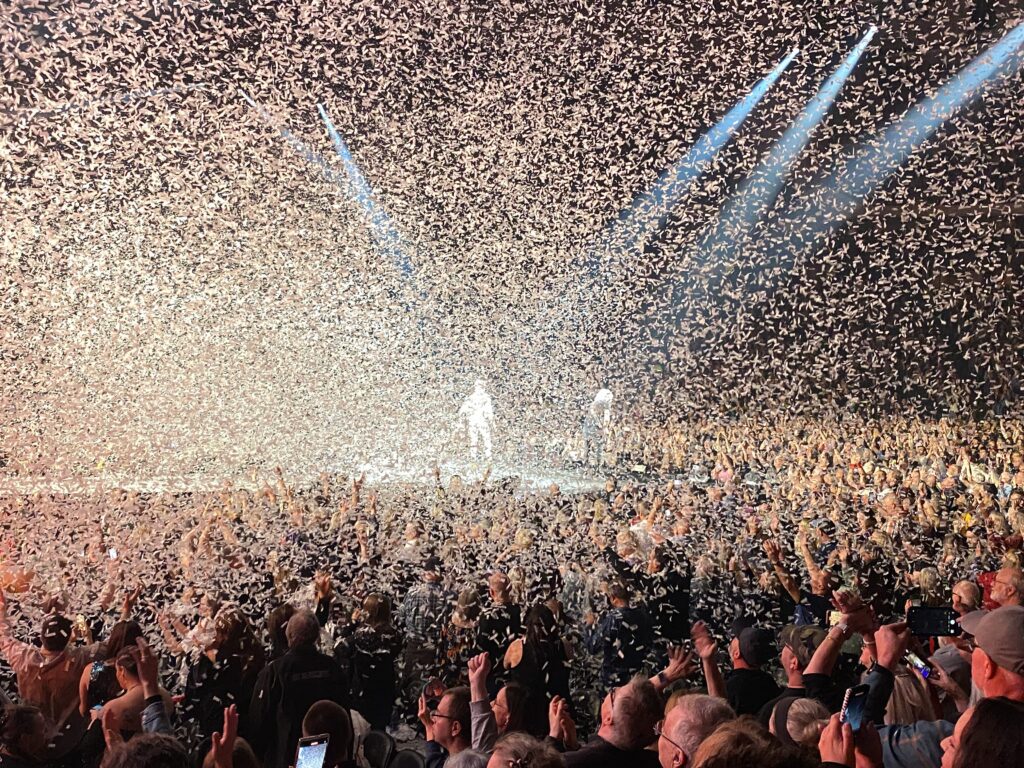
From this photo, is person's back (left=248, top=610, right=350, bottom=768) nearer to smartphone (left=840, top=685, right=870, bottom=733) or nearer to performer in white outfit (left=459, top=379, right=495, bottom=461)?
smartphone (left=840, top=685, right=870, bottom=733)

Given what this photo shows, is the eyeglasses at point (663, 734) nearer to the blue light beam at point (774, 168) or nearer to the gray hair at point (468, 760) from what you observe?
the gray hair at point (468, 760)

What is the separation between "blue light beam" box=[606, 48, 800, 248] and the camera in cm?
1709

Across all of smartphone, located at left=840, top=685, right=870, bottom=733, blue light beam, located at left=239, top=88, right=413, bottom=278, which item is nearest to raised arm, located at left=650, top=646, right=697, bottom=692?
smartphone, located at left=840, top=685, right=870, bottom=733

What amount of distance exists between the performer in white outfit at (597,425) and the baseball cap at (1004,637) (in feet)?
34.5

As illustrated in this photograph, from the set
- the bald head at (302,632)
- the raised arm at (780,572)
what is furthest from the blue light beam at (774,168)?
the bald head at (302,632)

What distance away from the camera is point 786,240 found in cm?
1998

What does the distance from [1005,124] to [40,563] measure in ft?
56.7

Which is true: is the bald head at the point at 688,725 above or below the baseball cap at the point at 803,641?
below

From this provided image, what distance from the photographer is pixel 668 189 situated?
17984 millimetres

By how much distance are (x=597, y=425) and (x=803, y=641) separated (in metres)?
11.7

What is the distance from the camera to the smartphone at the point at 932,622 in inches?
103

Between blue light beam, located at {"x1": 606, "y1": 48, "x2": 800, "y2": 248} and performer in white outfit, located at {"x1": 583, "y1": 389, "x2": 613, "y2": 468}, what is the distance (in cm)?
365

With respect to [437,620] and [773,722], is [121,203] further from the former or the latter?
[773,722]

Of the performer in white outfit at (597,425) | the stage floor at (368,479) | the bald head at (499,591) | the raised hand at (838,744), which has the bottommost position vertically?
the raised hand at (838,744)
